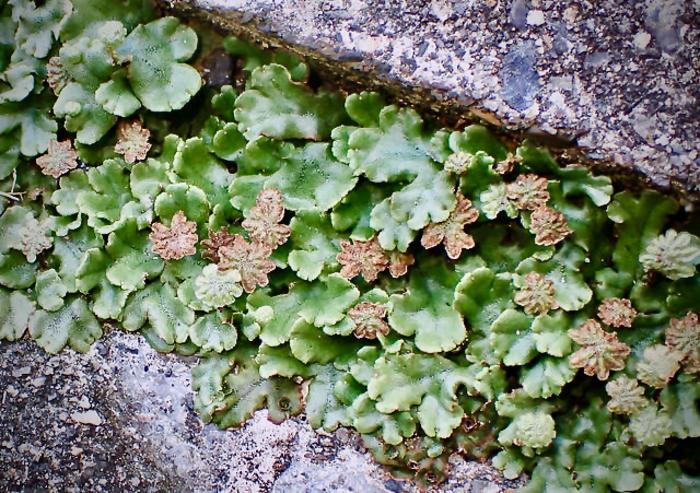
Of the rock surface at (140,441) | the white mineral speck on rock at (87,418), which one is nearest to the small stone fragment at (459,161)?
the rock surface at (140,441)

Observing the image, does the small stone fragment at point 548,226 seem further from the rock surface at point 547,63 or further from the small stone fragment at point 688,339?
the small stone fragment at point 688,339

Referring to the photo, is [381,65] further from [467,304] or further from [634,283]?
[634,283]

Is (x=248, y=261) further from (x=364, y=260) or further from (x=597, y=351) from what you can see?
(x=597, y=351)

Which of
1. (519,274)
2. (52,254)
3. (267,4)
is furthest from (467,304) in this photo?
(52,254)

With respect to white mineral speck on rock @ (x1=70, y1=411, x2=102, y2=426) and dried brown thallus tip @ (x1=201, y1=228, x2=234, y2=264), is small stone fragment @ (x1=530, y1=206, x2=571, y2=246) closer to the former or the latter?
dried brown thallus tip @ (x1=201, y1=228, x2=234, y2=264)

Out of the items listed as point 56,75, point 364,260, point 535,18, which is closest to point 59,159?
point 56,75

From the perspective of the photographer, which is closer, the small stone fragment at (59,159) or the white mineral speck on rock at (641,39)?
the white mineral speck on rock at (641,39)
